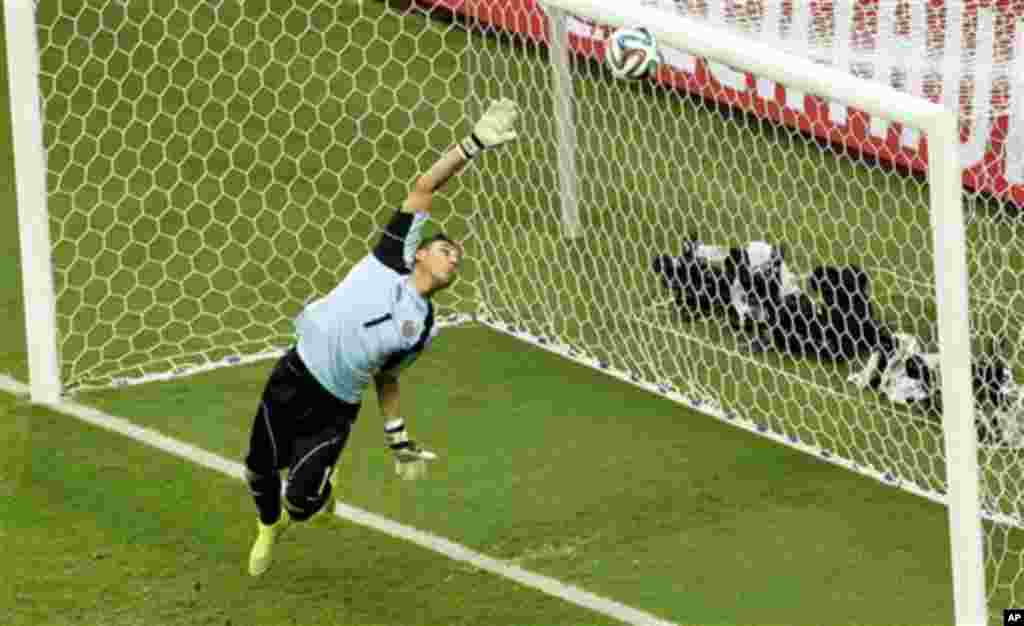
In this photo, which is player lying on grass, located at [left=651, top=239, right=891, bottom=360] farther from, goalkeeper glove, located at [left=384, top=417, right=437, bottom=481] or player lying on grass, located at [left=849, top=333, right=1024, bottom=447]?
goalkeeper glove, located at [left=384, top=417, right=437, bottom=481]

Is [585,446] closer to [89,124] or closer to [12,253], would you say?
[12,253]

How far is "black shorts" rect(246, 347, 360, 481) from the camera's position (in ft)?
33.0

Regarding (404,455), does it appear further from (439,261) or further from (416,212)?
(416,212)

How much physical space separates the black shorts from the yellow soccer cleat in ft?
0.89

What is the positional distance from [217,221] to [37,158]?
2583 millimetres

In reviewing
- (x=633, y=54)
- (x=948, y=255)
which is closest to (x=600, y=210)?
(x=633, y=54)

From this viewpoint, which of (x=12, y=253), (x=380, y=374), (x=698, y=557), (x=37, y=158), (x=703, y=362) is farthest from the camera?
(x=12, y=253)

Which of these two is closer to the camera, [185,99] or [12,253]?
[12,253]

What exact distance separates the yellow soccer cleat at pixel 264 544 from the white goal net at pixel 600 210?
2.25 m

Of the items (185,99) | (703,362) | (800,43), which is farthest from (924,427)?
(185,99)

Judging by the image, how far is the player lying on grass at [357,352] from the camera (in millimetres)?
9836

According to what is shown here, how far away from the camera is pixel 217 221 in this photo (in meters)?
14.2

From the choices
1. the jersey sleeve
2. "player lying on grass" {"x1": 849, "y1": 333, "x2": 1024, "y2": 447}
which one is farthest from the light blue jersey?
"player lying on grass" {"x1": 849, "y1": 333, "x2": 1024, "y2": 447}

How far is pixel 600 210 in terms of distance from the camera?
13.7 m
